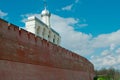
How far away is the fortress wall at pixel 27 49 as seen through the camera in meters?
11.2

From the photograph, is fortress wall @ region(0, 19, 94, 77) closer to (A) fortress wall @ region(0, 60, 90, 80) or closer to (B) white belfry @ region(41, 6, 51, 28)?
(A) fortress wall @ region(0, 60, 90, 80)

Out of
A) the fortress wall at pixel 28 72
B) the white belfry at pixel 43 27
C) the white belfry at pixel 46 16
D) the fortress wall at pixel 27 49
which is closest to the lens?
the fortress wall at pixel 28 72

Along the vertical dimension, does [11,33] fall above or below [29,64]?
above

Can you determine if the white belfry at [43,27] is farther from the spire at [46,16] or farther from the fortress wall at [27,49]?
the fortress wall at [27,49]

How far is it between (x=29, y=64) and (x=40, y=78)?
1.41 m

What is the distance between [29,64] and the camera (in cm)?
1314

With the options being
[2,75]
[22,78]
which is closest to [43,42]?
[22,78]

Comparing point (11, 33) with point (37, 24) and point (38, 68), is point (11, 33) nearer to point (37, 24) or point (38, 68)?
point (38, 68)

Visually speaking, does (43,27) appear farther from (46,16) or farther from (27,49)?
(27,49)

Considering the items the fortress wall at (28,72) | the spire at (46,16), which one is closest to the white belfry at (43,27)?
the spire at (46,16)

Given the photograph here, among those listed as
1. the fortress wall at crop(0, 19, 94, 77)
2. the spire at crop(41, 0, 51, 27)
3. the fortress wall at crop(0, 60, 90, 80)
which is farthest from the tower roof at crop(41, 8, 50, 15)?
the fortress wall at crop(0, 60, 90, 80)

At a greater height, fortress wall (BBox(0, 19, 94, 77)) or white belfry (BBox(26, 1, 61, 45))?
white belfry (BBox(26, 1, 61, 45))

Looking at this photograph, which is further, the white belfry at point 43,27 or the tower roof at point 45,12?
the tower roof at point 45,12

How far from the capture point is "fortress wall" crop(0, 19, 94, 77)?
11.2 metres
